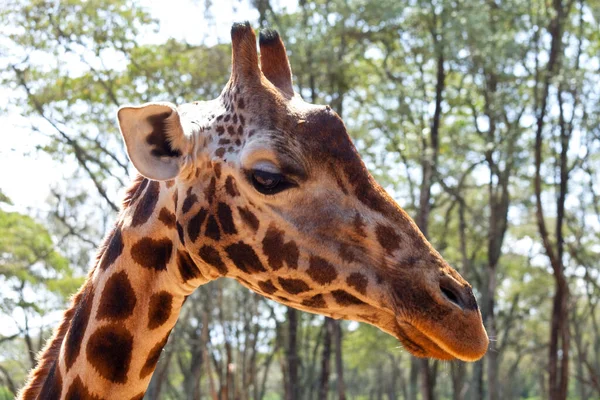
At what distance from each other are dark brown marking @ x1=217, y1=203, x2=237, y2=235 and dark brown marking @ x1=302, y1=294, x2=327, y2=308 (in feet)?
1.36

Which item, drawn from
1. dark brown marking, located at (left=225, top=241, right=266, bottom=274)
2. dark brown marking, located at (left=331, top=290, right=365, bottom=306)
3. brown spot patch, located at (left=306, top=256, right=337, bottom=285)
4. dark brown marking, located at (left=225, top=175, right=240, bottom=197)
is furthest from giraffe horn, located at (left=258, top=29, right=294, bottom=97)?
dark brown marking, located at (left=331, top=290, right=365, bottom=306)

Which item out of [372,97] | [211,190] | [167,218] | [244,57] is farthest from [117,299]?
[372,97]

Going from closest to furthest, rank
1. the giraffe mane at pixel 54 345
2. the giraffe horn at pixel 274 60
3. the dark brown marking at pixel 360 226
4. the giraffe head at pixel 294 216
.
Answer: the giraffe head at pixel 294 216 < the dark brown marking at pixel 360 226 < the giraffe mane at pixel 54 345 < the giraffe horn at pixel 274 60

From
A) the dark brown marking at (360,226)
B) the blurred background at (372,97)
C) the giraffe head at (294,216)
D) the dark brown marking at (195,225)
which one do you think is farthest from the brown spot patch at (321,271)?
the blurred background at (372,97)

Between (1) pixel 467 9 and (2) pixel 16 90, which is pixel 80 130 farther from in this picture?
(1) pixel 467 9

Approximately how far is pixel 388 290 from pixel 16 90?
17.5m

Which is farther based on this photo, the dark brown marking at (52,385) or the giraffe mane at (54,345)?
the giraffe mane at (54,345)

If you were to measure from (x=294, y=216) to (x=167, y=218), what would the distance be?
0.59m

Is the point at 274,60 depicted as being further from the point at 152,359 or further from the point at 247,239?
the point at 152,359

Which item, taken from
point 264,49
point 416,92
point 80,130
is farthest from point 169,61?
point 264,49

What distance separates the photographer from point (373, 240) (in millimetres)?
2850

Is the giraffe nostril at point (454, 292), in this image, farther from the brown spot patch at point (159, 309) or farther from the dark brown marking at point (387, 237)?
the brown spot patch at point (159, 309)

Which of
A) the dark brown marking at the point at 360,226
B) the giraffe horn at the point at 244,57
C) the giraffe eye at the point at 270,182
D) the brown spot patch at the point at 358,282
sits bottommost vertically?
the brown spot patch at the point at 358,282

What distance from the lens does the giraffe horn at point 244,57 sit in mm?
3297
